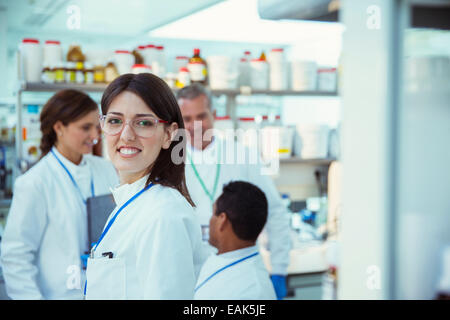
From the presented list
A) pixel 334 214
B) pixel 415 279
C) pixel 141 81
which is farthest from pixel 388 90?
pixel 334 214

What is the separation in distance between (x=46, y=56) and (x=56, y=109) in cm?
152

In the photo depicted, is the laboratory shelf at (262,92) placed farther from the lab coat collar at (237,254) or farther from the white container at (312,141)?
the lab coat collar at (237,254)

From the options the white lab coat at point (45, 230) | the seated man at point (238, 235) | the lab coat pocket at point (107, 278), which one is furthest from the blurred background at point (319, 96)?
the lab coat pocket at point (107, 278)

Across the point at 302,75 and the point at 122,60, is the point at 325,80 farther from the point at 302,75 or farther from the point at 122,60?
the point at 122,60

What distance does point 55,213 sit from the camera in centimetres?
156

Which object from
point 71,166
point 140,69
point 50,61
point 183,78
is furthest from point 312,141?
point 140,69

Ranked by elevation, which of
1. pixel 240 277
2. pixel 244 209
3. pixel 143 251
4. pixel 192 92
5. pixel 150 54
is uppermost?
pixel 150 54

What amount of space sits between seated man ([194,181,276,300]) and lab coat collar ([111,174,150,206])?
1.04 metres

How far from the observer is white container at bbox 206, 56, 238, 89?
3.20 m

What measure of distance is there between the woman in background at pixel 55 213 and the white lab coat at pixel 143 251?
802mm

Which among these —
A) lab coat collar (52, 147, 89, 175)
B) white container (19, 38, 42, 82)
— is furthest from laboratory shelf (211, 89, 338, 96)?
lab coat collar (52, 147, 89, 175)

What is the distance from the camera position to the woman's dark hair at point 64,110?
4.99ft

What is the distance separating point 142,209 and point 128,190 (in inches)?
1.5

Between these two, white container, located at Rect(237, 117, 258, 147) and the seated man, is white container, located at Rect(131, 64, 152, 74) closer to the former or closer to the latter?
the seated man
